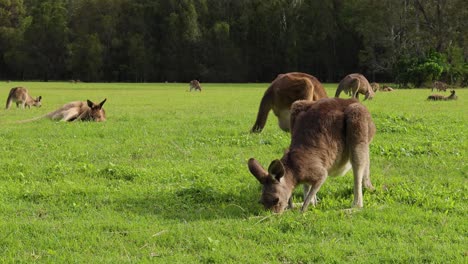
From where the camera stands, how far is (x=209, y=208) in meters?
5.61

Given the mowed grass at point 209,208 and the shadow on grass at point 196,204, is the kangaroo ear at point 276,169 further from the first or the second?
the shadow on grass at point 196,204

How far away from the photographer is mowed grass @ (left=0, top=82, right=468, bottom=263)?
14.3 feet

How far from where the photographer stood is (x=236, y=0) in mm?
71625

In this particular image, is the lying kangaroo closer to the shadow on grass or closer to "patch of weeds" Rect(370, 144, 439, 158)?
"patch of weeds" Rect(370, 144, 439, 158)

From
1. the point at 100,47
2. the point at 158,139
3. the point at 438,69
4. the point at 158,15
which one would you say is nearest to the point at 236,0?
the point at 158,15

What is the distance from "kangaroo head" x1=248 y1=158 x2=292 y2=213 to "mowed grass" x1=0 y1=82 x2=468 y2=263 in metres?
0.11

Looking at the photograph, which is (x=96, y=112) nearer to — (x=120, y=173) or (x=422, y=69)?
(x=120, y=173)

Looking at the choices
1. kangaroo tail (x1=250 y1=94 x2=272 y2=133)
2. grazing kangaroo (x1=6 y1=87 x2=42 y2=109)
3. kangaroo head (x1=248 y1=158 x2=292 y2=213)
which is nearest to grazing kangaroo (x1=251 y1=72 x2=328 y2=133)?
kangaroo tail (x1=250 y1=94 x2=272 y2=133)

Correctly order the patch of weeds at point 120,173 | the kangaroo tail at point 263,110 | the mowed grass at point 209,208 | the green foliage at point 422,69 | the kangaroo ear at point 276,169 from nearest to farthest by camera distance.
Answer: the mowed grass at point 209,208 < the kangaroo ear at point 276,169 < the patch of weeds at point 120,173 < the kangaroo tail at point 263,110 < the green foliage at point 422,69

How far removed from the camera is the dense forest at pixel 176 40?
63188 mm

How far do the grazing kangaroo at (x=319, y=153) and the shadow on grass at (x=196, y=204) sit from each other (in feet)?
1.41

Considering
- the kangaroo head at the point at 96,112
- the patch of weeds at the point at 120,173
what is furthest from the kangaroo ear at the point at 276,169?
the kangaroo head at the point at 96,112

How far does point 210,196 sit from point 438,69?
125 ft

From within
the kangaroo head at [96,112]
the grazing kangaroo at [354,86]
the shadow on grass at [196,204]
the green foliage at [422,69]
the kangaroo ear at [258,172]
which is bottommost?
the shadow on grass at [196,204]
